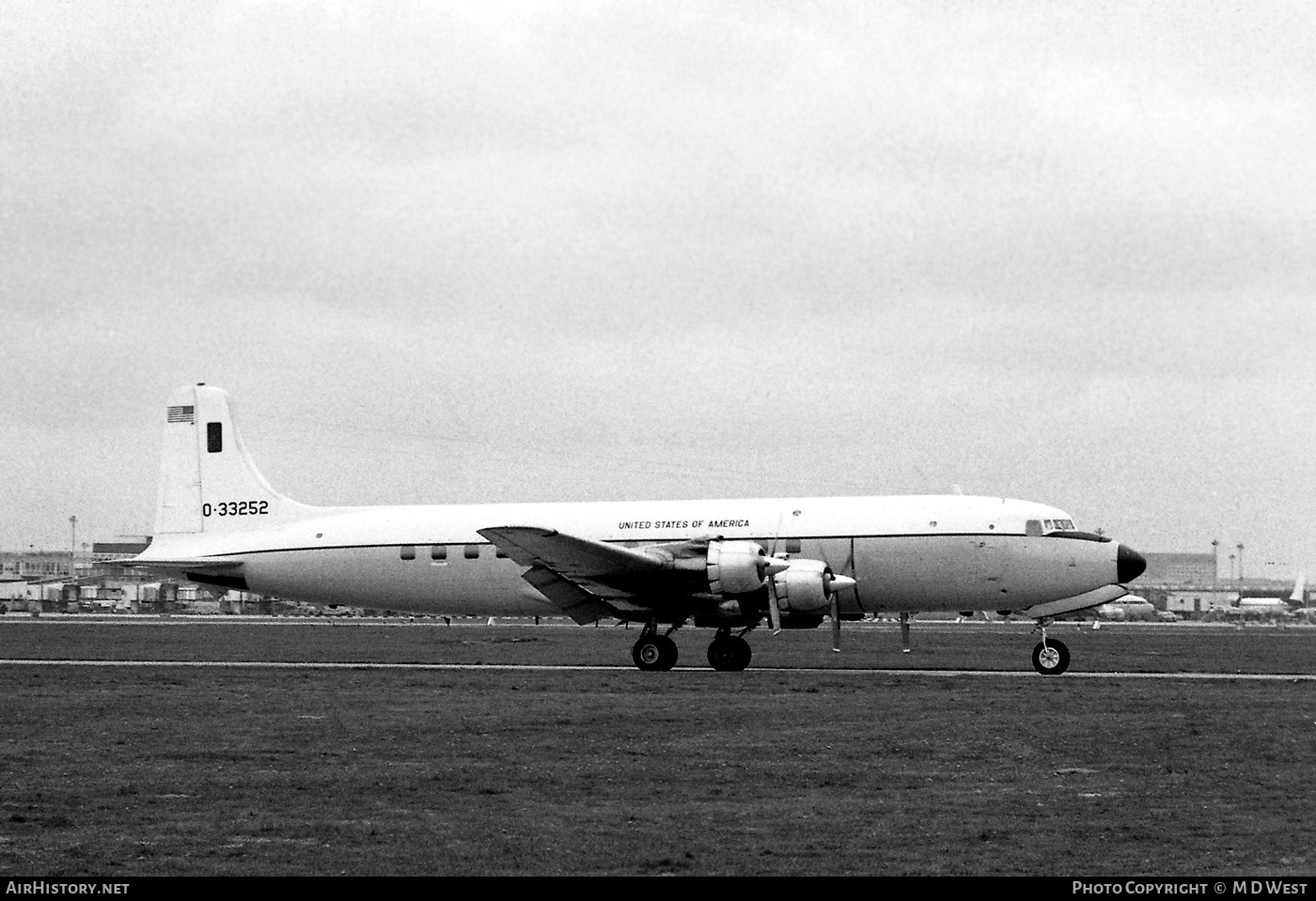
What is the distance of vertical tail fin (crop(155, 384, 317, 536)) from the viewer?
125 feet

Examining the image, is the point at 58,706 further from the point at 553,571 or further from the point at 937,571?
the point at 937,571

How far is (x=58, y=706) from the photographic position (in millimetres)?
24125

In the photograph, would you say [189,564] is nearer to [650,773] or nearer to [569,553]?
[569,553]

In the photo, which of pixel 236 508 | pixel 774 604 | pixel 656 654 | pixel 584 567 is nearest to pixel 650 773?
pixel 774 604

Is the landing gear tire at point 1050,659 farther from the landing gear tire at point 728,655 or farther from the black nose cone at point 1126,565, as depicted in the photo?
the landing gear tire at point 728,655

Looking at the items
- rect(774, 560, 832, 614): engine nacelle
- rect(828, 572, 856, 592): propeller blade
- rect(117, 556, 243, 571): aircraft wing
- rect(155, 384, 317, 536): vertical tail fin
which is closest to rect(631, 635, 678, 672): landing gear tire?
rect(774, 560, 832, 614): engine nacelle

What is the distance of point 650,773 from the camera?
16.5 metres

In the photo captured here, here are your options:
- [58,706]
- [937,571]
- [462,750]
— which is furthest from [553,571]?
[462,750]

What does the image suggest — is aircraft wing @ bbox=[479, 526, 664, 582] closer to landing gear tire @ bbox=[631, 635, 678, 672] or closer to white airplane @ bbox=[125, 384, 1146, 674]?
white airplane @ bbox=[125, 384, 1146, 674]

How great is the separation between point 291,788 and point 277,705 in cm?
967

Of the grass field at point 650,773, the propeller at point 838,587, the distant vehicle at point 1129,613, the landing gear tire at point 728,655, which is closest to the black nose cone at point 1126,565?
the grass field at point 650,773

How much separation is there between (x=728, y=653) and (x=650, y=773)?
15802mm

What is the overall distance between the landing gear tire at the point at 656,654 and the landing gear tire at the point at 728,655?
0.85 m

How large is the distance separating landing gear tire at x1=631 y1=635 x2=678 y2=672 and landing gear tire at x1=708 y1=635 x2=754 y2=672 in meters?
0.85
